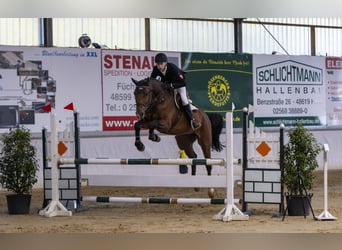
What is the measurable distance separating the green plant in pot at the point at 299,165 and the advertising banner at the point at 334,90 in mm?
6311

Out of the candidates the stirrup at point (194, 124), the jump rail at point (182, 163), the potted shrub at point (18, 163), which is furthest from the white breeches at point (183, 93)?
the potted shrub at point (18, 163)

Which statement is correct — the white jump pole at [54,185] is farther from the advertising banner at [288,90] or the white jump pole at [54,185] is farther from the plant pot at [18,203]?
the advertising banner at [288,90]

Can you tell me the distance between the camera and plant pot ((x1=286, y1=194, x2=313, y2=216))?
7.67m

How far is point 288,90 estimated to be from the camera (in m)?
13.3

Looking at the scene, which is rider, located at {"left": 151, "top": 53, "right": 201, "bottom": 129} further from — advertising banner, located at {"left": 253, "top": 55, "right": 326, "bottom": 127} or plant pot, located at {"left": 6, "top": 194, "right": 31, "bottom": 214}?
advertising banner, located at {"left": 253, "top": 55, "right": 326, "bottom": 127}

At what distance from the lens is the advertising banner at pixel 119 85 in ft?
37.7

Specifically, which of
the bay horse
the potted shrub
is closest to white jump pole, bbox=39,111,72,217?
the potted shrub

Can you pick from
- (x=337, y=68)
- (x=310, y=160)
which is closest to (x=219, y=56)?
(x=337, y=68)

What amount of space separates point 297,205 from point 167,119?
5.69 ft

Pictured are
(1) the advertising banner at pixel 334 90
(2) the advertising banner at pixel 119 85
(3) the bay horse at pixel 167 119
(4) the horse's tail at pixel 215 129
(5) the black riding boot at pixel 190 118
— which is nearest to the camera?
(3) the bay horse at pixel 167 119

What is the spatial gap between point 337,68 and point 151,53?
3.80 metres

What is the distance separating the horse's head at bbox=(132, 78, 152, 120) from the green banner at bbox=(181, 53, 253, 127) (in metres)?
4.03

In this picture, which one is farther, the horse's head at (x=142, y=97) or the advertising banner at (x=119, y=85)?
the advertising banner at (x=119, y=85)
